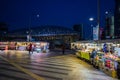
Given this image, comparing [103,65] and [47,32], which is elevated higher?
[47,32]

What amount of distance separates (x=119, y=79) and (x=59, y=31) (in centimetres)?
12880

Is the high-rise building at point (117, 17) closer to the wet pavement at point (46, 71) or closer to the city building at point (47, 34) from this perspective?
the city building at point (47, 34)

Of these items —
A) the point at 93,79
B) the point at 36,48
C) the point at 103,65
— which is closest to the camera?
the point at 93,79

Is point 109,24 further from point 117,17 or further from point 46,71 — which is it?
point 46,71

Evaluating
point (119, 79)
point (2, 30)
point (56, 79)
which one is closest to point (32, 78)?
point (56, 79)

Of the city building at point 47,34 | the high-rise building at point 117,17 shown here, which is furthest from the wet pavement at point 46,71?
the high-rise building at point 117,17

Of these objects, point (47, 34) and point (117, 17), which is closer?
point (117, 17)

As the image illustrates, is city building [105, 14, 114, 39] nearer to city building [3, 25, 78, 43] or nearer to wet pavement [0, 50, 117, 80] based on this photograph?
city building [3, 25, 78, 43]

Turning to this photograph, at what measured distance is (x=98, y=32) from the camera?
2334 cm

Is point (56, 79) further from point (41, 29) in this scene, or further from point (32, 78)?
point (41, 29)

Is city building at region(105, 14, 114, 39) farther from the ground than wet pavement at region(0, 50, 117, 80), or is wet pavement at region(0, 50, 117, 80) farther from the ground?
city building at region(105, 14, 114, 39)

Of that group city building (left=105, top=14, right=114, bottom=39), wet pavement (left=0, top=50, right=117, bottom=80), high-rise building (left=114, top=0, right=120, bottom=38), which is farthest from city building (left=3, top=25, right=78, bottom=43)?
wet pavement (left=0, top=50, right=117, bottom=80)

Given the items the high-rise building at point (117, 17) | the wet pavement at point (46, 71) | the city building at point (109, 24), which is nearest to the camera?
the wet pavement at point (46, 71)

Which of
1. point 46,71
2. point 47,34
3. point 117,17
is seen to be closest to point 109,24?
point 117,17
